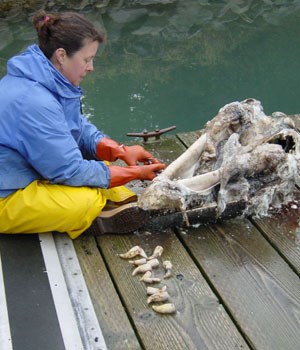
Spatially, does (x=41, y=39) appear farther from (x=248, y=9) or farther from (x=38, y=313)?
(x=248, y=9)

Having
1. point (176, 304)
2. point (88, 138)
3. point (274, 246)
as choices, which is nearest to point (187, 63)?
point (88, 138)

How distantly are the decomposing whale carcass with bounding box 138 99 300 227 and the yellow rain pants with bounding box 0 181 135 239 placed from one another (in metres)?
0.30

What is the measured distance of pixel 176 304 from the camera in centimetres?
285

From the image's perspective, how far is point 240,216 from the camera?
3459 mm

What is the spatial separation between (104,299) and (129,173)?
0.75m

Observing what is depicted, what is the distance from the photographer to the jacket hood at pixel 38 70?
9.93 feet

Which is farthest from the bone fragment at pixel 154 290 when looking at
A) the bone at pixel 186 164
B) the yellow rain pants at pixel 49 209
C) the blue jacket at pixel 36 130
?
the bone at pixel 186 164

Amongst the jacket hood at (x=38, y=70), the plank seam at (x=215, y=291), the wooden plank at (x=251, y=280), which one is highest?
the jacket hood at (x=38, y=70)

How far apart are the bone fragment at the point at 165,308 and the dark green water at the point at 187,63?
13.0 feet

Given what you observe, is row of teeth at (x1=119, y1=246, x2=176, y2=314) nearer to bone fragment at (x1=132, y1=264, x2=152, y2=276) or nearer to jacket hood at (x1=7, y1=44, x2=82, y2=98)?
bone fragment at (x1=132, y1=264, x2=152, y2=276)

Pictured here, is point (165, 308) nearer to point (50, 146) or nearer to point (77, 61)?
point (50, 146)

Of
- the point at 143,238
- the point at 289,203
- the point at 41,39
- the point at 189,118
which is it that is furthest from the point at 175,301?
the point at 189,118

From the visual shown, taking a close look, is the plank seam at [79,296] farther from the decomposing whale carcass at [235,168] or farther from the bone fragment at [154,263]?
the decomposing whale carcass at [235,168]

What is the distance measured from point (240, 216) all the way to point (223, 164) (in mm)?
316
